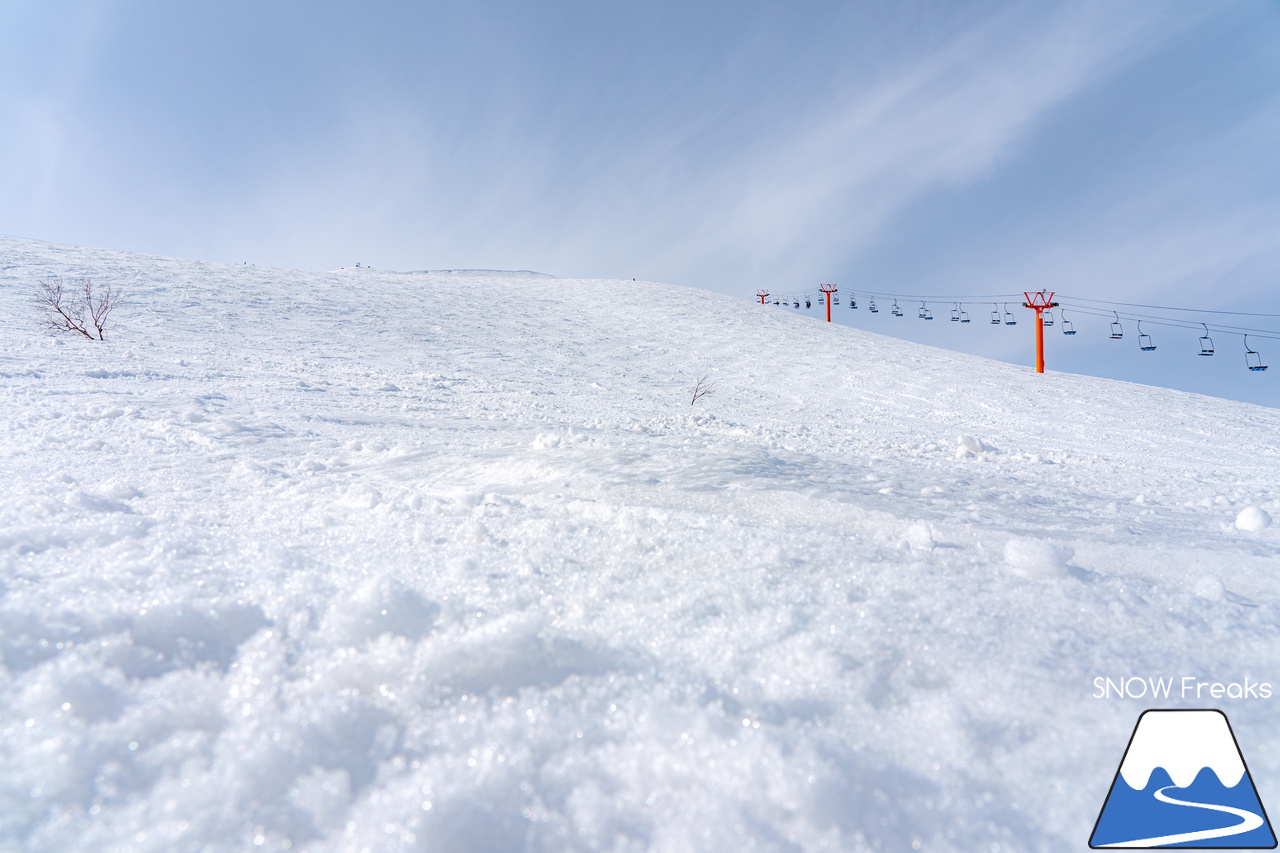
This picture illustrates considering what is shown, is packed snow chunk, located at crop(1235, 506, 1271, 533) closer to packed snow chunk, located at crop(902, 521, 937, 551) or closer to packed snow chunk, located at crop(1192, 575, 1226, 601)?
packed snow chunk, located at crop(1192, 575, 1226, 601)

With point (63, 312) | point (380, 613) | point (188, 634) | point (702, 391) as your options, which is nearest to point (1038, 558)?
point (380, 613)

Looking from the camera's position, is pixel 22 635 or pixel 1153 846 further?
pixel 22 635

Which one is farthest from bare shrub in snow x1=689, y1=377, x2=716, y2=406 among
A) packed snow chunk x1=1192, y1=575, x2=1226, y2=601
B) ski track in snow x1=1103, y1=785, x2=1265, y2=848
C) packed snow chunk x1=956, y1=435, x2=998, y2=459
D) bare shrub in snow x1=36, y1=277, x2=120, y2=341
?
bare shrub in snow x1=36, y1=277, x2=120, y2=341

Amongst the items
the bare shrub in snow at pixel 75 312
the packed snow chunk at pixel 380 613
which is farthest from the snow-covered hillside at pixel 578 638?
the bare shrub in snow at pixel 75 312

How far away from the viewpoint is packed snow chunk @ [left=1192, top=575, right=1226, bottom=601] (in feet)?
6.26

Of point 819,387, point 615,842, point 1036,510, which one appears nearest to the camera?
point 615,842

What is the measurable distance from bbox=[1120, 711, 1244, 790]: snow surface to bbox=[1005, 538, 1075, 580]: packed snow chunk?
25.0 inches

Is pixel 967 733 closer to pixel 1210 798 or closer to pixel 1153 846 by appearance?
pixel 1153 846

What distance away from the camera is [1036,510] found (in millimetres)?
3018

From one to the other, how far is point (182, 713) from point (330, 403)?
16.4 ft

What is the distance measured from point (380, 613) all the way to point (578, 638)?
569mm

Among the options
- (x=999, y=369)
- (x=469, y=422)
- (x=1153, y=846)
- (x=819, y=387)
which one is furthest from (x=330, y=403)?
(x=999, y=369)

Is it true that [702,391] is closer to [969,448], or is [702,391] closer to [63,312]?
[969,448]

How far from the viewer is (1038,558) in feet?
6.55
